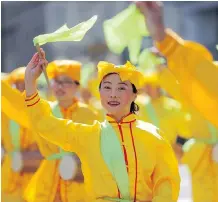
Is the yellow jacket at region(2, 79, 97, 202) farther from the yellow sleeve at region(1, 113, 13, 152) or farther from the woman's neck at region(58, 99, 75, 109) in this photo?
the yellow sleeve at region(1, 113, 13, 152)

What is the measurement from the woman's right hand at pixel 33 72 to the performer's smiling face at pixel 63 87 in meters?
1.90

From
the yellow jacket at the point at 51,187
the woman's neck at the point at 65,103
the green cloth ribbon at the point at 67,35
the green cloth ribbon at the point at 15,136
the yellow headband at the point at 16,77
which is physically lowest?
the yellow jacket at the point at 51,187

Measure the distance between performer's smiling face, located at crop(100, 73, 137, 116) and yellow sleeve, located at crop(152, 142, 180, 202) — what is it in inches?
13.4

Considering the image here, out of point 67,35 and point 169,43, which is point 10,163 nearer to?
point 67,35

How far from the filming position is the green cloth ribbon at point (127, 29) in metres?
4.96

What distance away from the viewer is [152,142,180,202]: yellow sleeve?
4898 millimetres

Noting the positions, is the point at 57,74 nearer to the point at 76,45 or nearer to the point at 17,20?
the point at 76,45

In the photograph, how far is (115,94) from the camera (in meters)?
5.05

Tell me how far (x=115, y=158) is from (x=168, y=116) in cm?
425

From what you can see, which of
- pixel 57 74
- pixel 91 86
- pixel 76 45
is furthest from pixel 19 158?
pixel 76 45

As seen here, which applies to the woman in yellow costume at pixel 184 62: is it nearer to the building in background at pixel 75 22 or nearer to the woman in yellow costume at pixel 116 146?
the woman in yellow costume at pixel 116 146

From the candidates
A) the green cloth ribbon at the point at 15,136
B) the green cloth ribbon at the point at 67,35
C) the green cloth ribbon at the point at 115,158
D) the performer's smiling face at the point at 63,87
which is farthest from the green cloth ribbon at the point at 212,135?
the green cloth ribbon at the point at 67,35

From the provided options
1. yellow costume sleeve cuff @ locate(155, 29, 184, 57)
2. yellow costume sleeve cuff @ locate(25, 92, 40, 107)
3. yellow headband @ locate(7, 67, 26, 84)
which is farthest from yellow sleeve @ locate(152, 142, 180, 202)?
yellow headband @ locate(7, 67, 26, 84)

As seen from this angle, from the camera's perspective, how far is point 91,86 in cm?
1175
